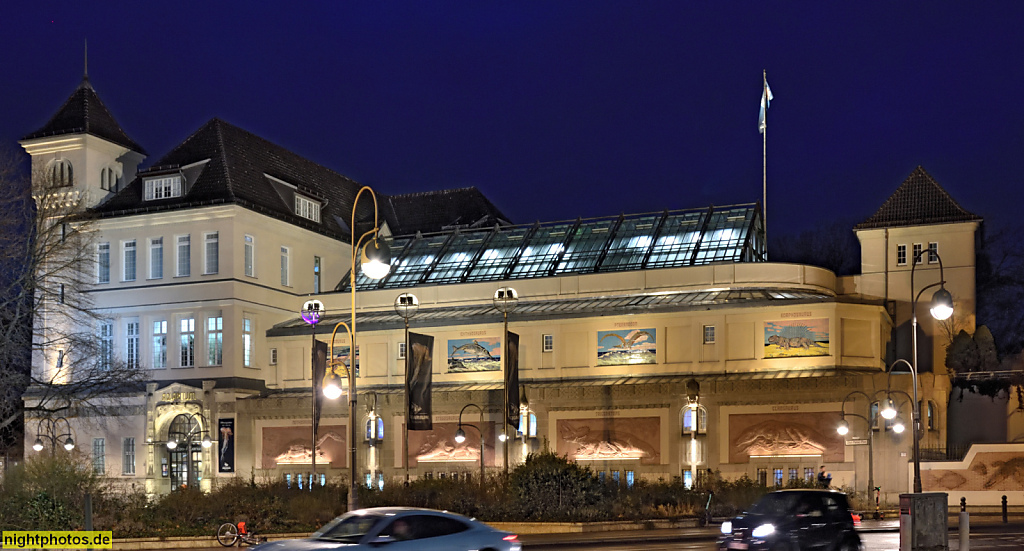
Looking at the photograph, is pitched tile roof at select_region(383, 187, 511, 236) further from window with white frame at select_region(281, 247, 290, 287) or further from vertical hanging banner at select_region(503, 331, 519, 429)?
vertical hanging banner at select_region(503, 331, 519, 429)

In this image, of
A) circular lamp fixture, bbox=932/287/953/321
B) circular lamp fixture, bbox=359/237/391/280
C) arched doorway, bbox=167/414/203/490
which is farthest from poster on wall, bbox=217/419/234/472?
circular lamp fixture, bbox=932/287/953/321

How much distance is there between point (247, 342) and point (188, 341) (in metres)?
3.68

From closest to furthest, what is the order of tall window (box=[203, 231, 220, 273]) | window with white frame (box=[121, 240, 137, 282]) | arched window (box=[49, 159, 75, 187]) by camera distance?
tall window (box=[203, 231, 220, 273]) < window with white frame (box=[121, 240, 137, 282]) < arched window (box=[49, 159, 75, 187])

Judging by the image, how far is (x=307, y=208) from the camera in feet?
277

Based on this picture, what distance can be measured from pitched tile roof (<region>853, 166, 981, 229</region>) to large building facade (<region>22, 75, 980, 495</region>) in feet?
0.47

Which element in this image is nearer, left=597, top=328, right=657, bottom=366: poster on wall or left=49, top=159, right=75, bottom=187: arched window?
left=597, top=328, right=657, bottom=366: poster on wall

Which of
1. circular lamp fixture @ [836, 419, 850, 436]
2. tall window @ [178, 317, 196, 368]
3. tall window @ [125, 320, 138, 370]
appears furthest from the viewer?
tall window @ [125, 320, 138, 370]

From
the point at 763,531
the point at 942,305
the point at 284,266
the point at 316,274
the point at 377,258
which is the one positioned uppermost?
the point at 284,266

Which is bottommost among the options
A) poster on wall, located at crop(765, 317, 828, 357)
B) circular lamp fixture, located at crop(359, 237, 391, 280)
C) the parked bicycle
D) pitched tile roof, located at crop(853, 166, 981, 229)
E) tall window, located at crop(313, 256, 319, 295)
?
the parked bicycle

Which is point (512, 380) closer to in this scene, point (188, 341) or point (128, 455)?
point (188, 341)

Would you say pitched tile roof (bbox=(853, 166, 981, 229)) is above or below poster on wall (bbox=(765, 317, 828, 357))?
above

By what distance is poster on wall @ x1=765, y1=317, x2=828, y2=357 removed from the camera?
65.6 metres

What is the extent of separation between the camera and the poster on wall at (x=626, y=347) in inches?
2712

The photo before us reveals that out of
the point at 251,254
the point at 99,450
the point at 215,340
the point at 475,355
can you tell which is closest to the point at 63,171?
the point at 251,254
